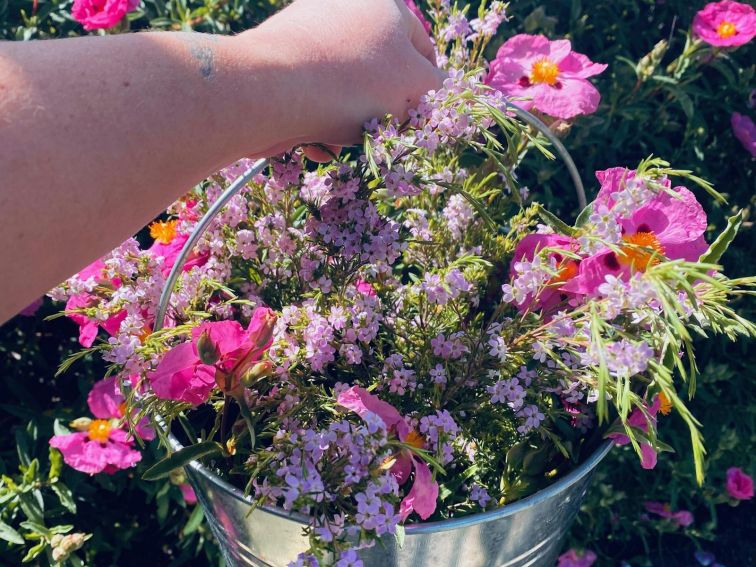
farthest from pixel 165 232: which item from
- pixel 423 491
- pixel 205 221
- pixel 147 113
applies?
pixel 423 491

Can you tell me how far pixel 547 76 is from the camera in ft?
3.13

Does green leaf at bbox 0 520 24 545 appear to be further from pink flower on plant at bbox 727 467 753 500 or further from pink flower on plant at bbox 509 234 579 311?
pink flower on plant at bbox 727 467 753 500

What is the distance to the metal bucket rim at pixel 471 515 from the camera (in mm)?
681

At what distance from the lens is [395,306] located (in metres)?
0.87

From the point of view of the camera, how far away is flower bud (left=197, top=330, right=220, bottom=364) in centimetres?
67

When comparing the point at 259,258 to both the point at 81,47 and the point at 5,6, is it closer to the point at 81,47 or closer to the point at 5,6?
the point at 81,47

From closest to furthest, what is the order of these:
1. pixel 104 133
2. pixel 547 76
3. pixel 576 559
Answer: pixel 104 133
pixel 547 76
pixel 576 559

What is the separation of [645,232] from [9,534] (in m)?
1.15

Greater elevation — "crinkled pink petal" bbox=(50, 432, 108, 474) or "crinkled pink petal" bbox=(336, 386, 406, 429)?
"crinkled pink petal" bbox=(336, 386, 406, 429)

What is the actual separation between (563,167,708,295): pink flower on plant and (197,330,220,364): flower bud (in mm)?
345

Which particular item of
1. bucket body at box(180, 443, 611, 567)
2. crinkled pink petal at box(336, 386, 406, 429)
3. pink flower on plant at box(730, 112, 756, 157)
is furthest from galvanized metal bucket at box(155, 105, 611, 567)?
pink flower on plant at box(730, 112, 756, 157)

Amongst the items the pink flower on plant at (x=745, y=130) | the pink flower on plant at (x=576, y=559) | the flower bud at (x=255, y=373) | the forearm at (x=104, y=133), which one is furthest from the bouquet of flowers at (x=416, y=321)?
the pink flower on plant at (x=576, y=559)

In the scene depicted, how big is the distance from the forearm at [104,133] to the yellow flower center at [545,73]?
0.42 metres

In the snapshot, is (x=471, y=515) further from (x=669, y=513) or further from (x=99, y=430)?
(x=669, y=513)
